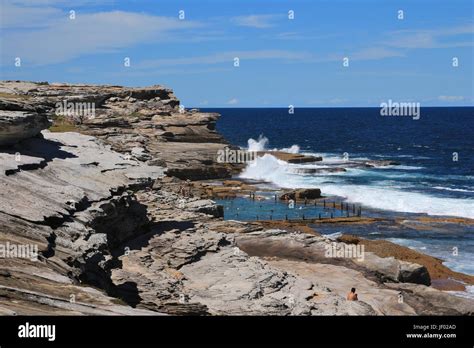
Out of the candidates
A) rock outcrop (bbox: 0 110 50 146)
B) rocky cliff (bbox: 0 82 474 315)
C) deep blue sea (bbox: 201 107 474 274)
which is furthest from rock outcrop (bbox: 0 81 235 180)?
rock outcrop (bbox: 0 110 50 146)

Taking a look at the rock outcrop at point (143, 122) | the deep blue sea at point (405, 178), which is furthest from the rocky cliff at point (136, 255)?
the rock outcrop at point (143, 122)

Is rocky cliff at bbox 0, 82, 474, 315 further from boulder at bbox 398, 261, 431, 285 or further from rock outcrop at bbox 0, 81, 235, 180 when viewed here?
rock outcrop at bbox 0, 81, 235, 180

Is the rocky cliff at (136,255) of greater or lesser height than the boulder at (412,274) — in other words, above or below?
above

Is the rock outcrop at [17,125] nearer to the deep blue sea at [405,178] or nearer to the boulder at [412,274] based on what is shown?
the boulder at [412,274]

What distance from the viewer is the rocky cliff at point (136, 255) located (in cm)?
2095

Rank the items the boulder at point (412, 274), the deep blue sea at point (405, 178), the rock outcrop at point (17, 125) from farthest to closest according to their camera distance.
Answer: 1. the deep blue sea at point (405, 178)
2. the boulder at point (412, 274)
3. the rock outcrop at point (17, 125)

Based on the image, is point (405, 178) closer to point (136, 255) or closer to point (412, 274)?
point (412, 274)

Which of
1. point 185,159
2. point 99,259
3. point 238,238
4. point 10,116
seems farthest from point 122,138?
point 99,259

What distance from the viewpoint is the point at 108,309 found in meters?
18.0

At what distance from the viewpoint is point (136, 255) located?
30.5 m

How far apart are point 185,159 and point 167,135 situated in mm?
8241

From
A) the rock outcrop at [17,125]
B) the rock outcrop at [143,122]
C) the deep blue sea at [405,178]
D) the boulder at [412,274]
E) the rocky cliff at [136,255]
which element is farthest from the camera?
the rock outcrop at [143,122]

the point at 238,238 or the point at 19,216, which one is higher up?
the point at 19,216
